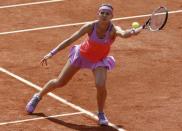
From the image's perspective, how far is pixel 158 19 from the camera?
43.2 feet

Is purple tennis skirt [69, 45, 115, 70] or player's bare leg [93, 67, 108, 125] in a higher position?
purple tennis skirt [69, 45, 115, 70]

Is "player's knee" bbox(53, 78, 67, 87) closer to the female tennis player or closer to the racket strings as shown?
the female tennis player

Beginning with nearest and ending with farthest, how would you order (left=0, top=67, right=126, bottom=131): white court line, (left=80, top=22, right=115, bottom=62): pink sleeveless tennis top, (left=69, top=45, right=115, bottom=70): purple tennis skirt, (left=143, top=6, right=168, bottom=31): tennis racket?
(left=80, top=22, right=115, bottom=62): pink sleeveless tennis top → (left=69, top=45, right=115, bottom=70): purple tennis skirt → (left=143, top=6, right=168, bottom=31): tennis racket → (left=0, top=67, right=126, bottom=131): white court line

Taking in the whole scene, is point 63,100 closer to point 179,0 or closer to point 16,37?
point 16,37

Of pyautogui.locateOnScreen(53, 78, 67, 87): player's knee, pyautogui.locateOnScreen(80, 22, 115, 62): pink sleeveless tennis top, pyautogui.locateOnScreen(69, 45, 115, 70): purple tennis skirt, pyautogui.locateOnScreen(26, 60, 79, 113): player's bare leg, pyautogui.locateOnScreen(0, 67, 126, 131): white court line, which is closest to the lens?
pyautogui.locateOnScreen(80, 22, 115, 62): pink sleeveless tennis top

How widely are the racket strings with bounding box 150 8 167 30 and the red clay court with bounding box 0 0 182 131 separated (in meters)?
1.58

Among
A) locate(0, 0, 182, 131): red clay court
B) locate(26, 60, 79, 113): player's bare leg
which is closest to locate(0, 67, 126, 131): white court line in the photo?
locate(0, 0, 182, 131): red clay court

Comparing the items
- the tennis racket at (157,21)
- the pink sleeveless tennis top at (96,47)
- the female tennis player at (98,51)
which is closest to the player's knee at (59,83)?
the female tennis player at (98,51)

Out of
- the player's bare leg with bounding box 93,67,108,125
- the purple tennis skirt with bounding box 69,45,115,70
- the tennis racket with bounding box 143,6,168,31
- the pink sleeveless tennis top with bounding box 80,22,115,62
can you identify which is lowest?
the player's bare leg with bounding box 93,67,108,125

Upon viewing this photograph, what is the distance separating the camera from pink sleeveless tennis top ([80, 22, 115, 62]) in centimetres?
1245

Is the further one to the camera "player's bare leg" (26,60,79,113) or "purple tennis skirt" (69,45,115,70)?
"player's bare leg" (26,60,79,113)

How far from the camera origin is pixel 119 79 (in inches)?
599

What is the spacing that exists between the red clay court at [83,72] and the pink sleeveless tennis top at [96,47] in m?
1.25

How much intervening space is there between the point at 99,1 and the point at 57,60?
15.5ft
